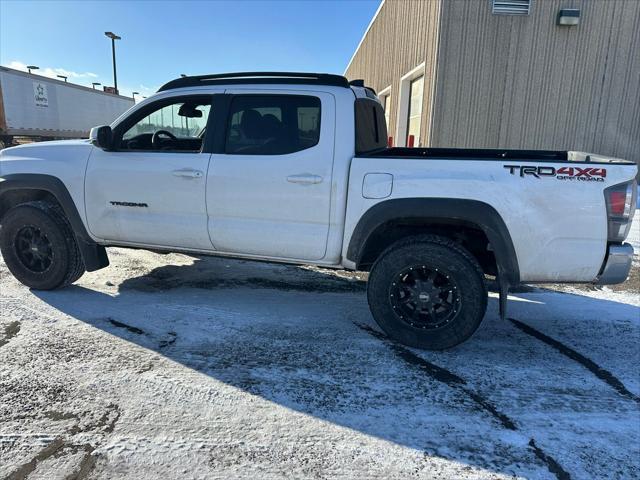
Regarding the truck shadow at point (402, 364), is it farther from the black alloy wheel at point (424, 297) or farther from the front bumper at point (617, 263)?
the front bumper at point (617, 263)

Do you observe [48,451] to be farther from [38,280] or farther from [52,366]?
[38,280]

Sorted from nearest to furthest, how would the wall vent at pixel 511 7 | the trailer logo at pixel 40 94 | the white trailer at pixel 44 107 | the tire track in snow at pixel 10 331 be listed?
the tire track in snow at pixel 10 331, the wall vent at pixel 511 7, the white trailer at pixel 44 107, the trailer logo at pixel 40 94

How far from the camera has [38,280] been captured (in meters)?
4.33

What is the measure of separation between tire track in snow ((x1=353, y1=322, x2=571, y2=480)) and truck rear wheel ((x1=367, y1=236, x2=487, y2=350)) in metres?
0.12

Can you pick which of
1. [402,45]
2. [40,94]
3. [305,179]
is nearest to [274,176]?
[305,179]

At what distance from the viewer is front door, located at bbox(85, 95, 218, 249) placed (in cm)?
376

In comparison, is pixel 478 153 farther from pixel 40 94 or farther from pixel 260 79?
pixel 40 94

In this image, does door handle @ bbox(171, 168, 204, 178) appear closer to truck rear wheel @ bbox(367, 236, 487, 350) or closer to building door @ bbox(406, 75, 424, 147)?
truck rear wheel @ bbox(367, 236, 487, 350)

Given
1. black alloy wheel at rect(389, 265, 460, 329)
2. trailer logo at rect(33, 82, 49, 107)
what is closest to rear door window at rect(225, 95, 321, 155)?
black alloy wheel at rect(389, 265, 460, 329)

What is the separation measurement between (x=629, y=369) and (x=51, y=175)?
5.07m

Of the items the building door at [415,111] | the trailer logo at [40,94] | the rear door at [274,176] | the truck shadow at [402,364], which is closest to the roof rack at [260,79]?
the rear door at [274,176]

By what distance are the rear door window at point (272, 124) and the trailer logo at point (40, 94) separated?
72.2ft

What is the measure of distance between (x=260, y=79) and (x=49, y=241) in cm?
255

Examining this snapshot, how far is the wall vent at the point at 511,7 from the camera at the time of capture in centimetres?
1081
